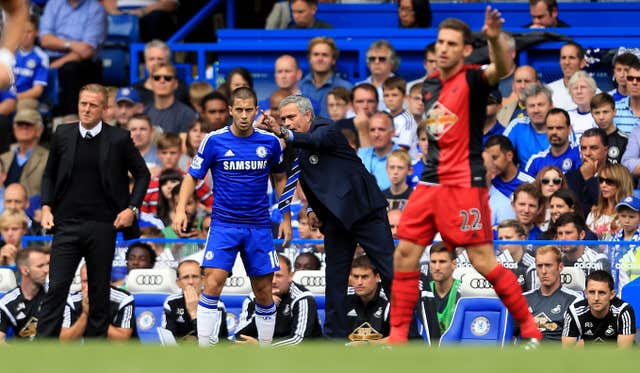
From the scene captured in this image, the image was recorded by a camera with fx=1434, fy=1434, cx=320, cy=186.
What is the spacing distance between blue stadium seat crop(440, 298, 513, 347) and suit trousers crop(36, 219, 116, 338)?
277 centimetres

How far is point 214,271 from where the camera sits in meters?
10.9

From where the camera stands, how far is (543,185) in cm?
1311

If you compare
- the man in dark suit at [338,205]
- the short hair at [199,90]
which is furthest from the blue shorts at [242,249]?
the short hair at [199,90]

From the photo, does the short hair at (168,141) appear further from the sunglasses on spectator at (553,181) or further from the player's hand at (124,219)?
the sunglasses on spectator at (553,181)

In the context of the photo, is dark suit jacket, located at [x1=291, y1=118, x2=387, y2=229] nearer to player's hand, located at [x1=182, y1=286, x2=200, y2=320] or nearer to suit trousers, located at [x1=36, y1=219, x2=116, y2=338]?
player's hand, located at [x1=182, y1=286, x2=200, y2=320]

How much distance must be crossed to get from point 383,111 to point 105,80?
522cm

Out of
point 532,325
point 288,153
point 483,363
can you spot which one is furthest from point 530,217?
point 483,363

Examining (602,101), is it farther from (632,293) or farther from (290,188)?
(290,188)

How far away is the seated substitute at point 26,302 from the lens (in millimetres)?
12367

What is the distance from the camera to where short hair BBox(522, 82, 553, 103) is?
46.5 ft

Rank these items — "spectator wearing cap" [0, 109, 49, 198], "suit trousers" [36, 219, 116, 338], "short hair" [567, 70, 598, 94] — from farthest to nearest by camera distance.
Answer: "spectator wearing cap" [0, 109, 49, 198], "short hair" [567, 70, 598, 94], "suit trousers" [36, 219, 116, 338]

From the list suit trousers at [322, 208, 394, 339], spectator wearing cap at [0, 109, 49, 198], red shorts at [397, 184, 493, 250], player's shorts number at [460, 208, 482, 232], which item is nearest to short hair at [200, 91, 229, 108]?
spectator wearing cap at [0, 109, 49, 198]

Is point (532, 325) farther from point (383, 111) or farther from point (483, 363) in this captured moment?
point (383, 111)

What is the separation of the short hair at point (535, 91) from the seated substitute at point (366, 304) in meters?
3.36
